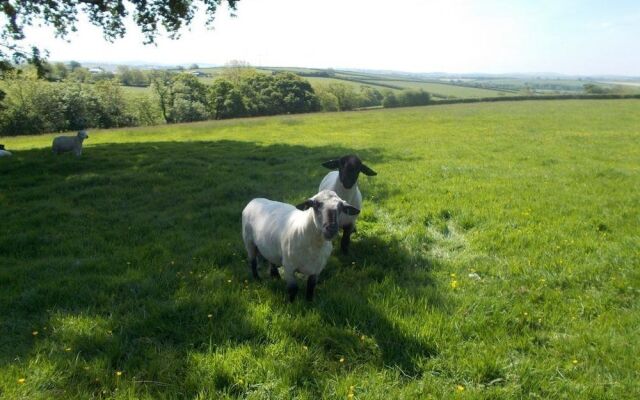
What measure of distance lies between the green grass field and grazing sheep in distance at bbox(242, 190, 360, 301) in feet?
1.34

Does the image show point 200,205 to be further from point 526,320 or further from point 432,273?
point 526,320

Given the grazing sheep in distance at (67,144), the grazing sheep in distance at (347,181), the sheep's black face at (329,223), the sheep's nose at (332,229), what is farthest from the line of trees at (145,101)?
the sheep's nose at (332,229)

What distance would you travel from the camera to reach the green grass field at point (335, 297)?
4.22m

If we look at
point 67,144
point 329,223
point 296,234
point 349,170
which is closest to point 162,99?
point 67,144

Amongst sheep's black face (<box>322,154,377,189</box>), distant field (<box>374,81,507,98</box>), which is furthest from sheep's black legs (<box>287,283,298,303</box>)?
distant field (<box>374,81,507,98</box>)

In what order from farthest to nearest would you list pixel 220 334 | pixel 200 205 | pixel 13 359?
pixel 200 205 < pixel 220 334 < pixel 13 359

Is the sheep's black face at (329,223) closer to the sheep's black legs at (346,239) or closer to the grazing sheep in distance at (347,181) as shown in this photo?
the grazing sheep in distance at (347,181)

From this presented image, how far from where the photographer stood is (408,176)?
1359cm

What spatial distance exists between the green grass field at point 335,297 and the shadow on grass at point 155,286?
0.10 feet

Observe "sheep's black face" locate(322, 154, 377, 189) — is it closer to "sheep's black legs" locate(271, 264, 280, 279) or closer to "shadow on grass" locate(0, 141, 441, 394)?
"shadow on grass" locate(0, 141, 441, 394)

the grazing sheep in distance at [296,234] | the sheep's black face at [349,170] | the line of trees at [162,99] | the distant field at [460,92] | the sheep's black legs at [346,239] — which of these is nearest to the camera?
the grazing sheep in distance at [296,234]

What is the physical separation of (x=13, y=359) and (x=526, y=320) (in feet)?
19.9

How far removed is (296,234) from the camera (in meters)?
5.60

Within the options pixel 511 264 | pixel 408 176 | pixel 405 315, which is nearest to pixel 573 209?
pixel 511 264
